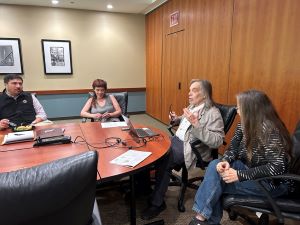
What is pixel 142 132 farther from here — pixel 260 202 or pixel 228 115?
pixel 260 202

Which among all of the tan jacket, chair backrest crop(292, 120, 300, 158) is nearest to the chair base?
the tan jacket

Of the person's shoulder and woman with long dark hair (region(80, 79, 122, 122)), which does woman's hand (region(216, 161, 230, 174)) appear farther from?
woman with long dark hair (region(80, 79, 122, 122))

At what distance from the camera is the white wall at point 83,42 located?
5141 millimetres

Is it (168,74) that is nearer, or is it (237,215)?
(237,215)

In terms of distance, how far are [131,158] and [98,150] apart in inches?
12.0

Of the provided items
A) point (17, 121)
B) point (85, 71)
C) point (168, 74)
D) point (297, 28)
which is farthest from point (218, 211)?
point (85, 71)

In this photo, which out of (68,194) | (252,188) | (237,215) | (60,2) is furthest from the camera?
(60,2)

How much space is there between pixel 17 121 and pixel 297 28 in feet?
10.7

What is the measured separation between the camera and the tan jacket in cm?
196

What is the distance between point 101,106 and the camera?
323 centimetres

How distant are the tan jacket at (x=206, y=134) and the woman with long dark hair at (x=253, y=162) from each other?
14.4 inches

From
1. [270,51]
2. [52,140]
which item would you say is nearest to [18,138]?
[52,140]

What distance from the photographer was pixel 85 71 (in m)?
5.77

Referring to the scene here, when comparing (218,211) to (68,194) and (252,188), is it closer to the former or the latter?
(252,188)
